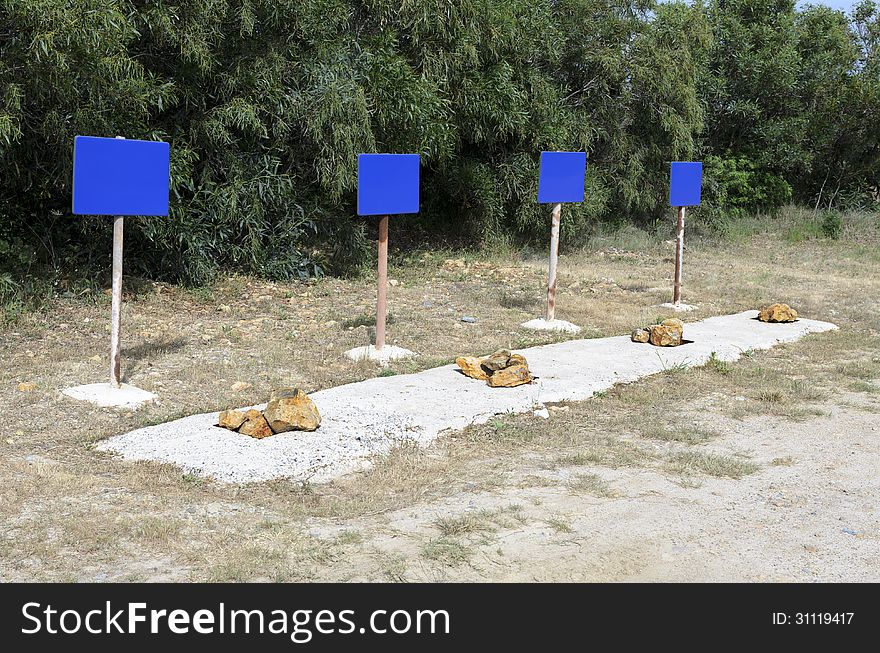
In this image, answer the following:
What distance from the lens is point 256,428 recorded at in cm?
510

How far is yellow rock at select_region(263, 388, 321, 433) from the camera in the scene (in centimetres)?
512

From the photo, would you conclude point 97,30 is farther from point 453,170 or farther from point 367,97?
point 453,170

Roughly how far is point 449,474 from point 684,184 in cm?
621

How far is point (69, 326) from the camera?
8.12 metres

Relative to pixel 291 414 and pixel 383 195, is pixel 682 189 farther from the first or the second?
pixel 291 414

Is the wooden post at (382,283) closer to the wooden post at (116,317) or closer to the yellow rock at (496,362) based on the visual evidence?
the yellow rock at (496,362)

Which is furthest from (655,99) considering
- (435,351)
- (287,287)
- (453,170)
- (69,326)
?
(69,326)

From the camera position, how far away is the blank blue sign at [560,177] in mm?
8602

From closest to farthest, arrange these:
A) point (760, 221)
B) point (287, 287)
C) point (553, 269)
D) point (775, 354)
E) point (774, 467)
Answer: point (774, 467), point (775, 354), point (553, 269), point (287, 287), point (760, 221)

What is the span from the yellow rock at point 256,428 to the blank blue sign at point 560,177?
4253mm

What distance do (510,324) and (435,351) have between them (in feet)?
4.99

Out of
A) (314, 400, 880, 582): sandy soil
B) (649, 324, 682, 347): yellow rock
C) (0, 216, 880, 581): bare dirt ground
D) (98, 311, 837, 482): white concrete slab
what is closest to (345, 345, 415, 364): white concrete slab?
(0, 216, 880, 581): bare dirt ground

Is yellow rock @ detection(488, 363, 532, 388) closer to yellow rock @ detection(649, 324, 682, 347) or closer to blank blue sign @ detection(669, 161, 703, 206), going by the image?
yellow rock @ detection(649, 324, 682, 347)

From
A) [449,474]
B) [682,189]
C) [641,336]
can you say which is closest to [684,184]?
[682,189]
